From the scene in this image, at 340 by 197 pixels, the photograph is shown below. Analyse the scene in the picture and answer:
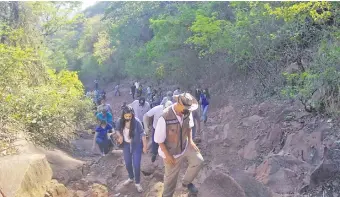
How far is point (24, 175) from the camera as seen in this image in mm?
5156

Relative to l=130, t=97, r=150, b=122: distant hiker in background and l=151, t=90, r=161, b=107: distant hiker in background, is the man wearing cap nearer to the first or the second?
l=130, t=97, r=150, b=122: distant hiker in background

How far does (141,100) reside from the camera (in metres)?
8.65

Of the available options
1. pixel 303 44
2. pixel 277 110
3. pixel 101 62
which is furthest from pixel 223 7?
pixel 101 62

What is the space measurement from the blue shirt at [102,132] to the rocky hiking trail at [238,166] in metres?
0.45

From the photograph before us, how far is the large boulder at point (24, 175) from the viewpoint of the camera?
4.89 meters

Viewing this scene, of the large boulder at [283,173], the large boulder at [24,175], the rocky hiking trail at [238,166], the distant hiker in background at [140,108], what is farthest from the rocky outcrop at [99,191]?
the large boulder at [283,173]

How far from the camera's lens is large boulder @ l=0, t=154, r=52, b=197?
4895mm

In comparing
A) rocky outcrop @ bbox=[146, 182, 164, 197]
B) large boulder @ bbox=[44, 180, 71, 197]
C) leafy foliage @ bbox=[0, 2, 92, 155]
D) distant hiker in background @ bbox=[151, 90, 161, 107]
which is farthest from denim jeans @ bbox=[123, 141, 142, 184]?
distant hiker in background @ bbox=[151, 90, 161, 107]

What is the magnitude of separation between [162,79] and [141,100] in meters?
19.3

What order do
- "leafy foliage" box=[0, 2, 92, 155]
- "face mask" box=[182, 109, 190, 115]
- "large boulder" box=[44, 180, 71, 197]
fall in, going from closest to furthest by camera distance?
"face mask" box=[182, 109, 190, 115] → "large boulder" box=[44, 180, 71, 197] → "leafy foliage" box=[0, 2, 92, 155]

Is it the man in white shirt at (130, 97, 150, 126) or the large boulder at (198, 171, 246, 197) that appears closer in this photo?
the large boulder at (198, 171, 246, 197)

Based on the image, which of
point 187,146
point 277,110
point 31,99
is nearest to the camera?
point 187,146

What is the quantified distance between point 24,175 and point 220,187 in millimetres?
2741

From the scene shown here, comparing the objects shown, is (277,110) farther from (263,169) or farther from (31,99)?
(31,99)
